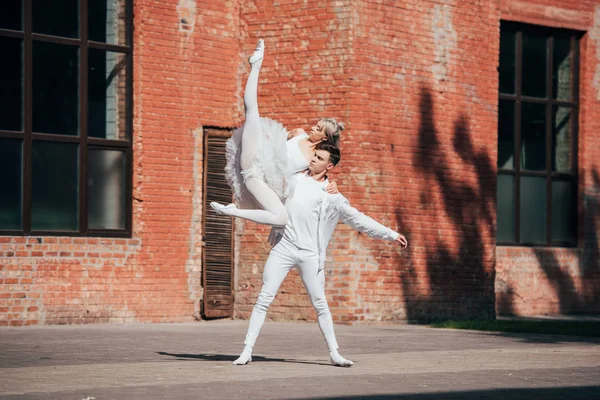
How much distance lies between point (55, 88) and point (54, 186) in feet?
4.31

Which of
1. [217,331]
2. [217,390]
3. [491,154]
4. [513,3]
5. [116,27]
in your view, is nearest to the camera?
[217,390]

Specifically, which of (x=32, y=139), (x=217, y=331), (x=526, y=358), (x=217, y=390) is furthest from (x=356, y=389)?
(x=32, y=139)

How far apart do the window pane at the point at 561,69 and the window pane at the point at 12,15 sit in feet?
31.6

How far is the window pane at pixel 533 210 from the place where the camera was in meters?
20.5

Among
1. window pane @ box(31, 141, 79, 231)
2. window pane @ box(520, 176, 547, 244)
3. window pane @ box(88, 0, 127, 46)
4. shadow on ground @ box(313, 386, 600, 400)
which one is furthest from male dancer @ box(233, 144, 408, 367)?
window pane @ box(520, 176, 547, 244)

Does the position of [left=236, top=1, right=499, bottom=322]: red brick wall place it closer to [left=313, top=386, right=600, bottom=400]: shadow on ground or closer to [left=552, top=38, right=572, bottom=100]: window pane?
[left=552, top=38, right=572, bottom=100]: window pane

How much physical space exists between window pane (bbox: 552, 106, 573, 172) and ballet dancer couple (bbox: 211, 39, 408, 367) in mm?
10976

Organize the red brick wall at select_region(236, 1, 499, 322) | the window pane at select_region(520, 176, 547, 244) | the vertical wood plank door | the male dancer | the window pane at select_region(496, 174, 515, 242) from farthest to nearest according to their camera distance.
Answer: the window pane at select_region(520, 176, 547, 244) → the window pane at select_region(496, 174, 515, 242) → the vertical wood plank door → the red brick wall at select_region(236, 1, 499, 322) → the male dancer

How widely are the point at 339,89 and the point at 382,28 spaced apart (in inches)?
43.9

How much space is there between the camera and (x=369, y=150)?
1680cm

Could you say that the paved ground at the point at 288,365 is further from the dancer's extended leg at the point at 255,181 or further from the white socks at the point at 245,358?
the dancer's extended leg at the point at 255,181

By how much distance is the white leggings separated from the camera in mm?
10125

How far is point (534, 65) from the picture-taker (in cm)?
2067

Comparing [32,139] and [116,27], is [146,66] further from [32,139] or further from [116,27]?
[32,139]
